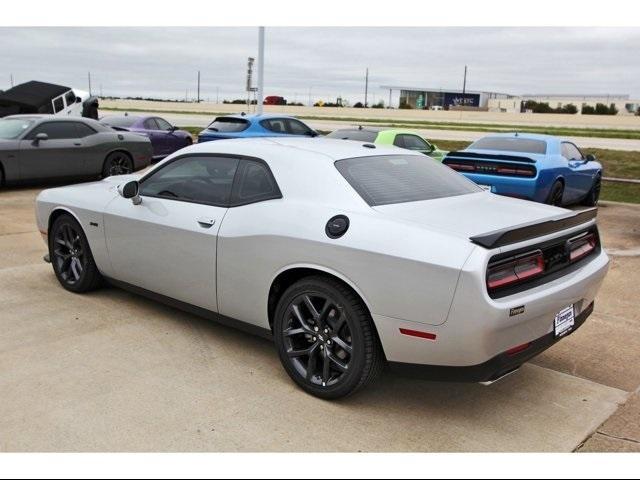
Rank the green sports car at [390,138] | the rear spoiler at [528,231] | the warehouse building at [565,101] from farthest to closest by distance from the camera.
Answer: the warehouse building at [565,101] < the green sports car at [390,138] < the rear spoiler at [528,231]

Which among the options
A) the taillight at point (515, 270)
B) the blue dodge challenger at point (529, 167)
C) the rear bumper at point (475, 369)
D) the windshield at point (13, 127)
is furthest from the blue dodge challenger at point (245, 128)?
the rear bumper at point (475, 369)

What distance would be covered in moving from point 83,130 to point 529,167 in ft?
26.8

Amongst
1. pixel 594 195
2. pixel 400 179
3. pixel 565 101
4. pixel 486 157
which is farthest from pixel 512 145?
pixel 565 101

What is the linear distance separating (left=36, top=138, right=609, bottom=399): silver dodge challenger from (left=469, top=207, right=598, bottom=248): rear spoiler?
1 centimetres

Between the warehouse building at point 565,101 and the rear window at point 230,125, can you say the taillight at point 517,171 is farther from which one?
the warehouse building at point 565,101

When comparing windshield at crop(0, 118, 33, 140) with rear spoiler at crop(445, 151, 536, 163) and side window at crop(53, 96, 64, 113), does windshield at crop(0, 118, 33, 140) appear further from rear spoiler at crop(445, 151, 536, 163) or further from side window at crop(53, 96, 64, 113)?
rear spoiler at crop(445, 151, 536, 163)

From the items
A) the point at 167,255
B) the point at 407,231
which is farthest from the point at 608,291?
the point at 167,255

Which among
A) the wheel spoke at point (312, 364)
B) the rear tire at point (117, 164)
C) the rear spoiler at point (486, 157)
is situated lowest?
the wheel spoke at point (312, 364)

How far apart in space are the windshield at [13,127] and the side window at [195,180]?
296 inches

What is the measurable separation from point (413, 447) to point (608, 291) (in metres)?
3.74

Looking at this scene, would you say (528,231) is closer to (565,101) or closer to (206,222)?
(206,222)

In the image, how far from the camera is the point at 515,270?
10.9 feet

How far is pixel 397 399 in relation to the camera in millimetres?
3762

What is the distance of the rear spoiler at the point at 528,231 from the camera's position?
10.4 ft
